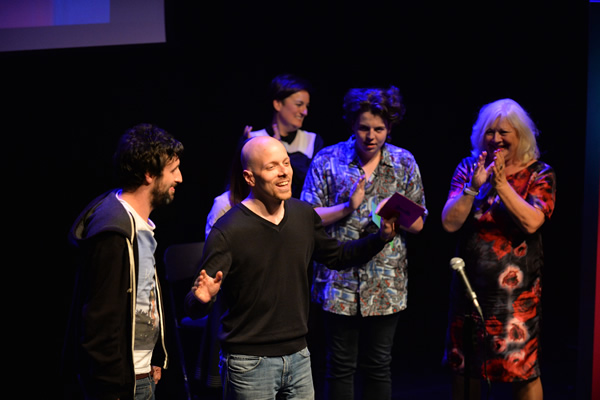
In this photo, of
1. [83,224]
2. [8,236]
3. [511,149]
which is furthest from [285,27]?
[83,224]

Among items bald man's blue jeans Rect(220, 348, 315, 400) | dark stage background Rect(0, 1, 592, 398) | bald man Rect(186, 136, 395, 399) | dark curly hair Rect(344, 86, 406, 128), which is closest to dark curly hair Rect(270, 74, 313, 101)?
dark stage background Rect(0, 1, 592, 398)

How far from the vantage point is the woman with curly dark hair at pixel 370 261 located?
3201 mm

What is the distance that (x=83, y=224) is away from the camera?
7.30ft

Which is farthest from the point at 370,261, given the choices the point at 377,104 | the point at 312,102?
the point at 312,102

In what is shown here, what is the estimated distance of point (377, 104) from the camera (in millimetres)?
3219

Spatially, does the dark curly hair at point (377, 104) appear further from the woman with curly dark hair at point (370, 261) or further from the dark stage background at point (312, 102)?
the dark stage background at point (312, 102)

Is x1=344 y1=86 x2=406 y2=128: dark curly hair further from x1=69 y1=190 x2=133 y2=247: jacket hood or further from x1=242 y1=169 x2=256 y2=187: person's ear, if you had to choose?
x1=69 y1=190 x2=133 y2=247: jacket hood

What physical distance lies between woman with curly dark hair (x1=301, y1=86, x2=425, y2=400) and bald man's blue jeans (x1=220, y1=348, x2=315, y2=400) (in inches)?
31.7

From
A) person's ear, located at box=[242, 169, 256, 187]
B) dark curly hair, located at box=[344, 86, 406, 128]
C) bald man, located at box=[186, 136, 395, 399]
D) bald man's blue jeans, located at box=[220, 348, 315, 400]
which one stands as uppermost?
dark curly hair, located at box=[344, 86, 406, 128]

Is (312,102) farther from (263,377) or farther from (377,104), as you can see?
(263,377)

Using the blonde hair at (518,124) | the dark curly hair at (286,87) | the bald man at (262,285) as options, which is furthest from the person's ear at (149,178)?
the blonde hair at (518,124)

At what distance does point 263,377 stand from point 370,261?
3.50 ft

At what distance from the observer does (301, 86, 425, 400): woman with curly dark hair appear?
3.20 m

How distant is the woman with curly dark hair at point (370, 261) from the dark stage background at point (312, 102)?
796 millimetres
